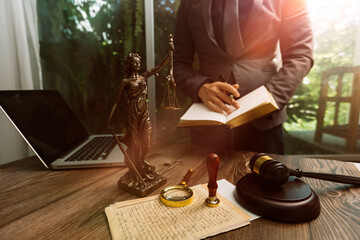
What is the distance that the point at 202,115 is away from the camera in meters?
0.87

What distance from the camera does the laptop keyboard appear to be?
868 millimetres

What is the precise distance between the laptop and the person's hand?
0.44 m

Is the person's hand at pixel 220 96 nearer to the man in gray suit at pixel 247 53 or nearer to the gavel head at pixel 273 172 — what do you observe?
the man in gray suit at pixel 247 53

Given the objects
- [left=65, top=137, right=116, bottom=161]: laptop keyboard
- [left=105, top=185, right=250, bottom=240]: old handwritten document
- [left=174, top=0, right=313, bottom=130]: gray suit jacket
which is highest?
[left=174, top=0, right=313, bottom=130]: gray suit jacket

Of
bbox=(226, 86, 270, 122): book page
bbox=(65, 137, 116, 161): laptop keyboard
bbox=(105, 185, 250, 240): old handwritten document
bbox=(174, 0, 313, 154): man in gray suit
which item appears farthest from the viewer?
bbox=(174, 0, 313, 154): man in gray suit

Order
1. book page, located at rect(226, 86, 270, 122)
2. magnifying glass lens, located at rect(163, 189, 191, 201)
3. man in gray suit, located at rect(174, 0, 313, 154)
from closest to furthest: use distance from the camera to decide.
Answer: magnifying glass lens, located at rect(163, 189, 191, 201) → book page, located at rect(226, 86, 270, 122) → man in gray suit, located at rect(174, 0, 313, 154)

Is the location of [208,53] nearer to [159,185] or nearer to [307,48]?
[307,48]

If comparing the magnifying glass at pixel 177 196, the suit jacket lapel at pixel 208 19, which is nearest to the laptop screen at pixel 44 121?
the magnifying glass at pixel 177 196

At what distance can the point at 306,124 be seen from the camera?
7.54 feet

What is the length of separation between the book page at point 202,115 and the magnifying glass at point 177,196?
28 cm

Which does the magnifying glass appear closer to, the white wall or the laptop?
the laptop

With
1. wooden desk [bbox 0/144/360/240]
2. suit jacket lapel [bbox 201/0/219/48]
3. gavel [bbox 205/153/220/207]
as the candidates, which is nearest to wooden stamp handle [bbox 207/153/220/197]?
gavel [bbox 205/153/220/207]

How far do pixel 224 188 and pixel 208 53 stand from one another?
768 mm

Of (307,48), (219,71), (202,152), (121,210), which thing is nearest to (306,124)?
(307,48)
